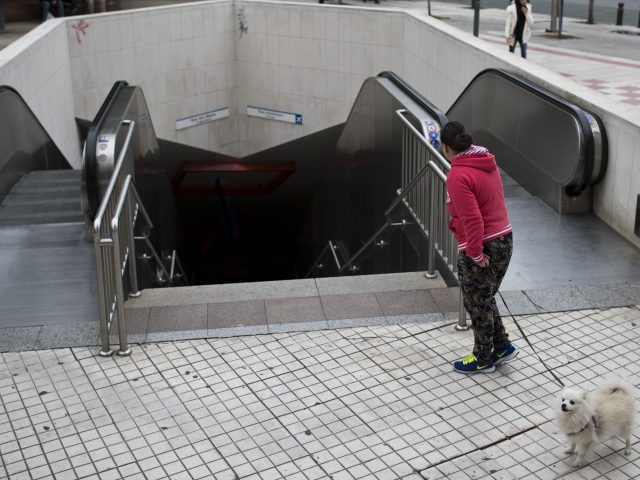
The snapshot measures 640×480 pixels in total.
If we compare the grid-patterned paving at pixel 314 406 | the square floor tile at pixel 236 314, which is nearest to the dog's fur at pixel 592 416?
the grid-patterned paving at pixel 314 406

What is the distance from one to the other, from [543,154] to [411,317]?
11.3ft

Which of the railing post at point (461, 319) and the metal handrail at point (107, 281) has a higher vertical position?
the metal handrail at point (107, 281)

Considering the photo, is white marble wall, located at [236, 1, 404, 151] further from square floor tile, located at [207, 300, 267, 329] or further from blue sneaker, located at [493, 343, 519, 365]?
blue sneaker, located at [493, 343, 519, 365]

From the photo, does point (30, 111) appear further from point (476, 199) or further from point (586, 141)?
point (476, 199)

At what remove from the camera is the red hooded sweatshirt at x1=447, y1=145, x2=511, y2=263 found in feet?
16.4

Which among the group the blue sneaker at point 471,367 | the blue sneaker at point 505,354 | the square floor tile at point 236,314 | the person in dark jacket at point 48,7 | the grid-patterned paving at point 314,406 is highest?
the person in dark jacket at point 48,7

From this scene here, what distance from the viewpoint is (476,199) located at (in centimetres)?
505

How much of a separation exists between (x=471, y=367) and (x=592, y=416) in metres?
1.12

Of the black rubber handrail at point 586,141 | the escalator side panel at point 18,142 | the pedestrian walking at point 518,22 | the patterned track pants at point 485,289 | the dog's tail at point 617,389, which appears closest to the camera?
the dog's tail at point 617,389

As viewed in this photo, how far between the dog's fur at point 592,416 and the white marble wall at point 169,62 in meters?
13.3

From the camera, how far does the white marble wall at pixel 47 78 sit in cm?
1172

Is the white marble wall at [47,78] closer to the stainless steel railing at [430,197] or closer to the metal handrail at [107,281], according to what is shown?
the stainless steel railing at [430,197]

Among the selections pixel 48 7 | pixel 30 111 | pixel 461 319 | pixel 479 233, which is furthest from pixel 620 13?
pixel 479 233

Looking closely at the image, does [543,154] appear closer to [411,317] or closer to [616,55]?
[411,317]
